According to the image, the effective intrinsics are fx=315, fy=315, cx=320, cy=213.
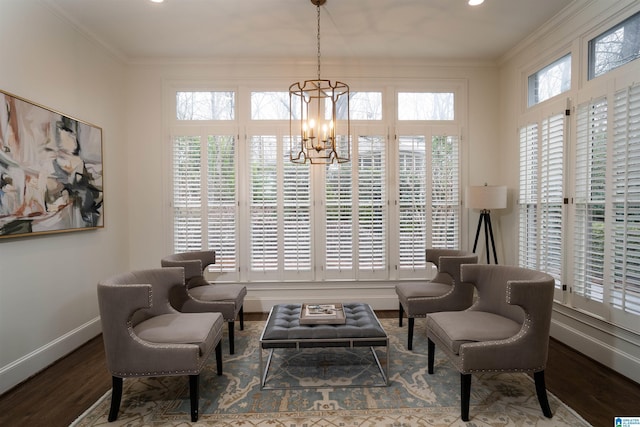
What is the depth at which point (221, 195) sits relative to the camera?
4.12 meters

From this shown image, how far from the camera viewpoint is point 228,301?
122 inches

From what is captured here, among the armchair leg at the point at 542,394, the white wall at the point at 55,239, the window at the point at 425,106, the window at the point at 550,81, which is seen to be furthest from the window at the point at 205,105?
the armchair leg at the point at 542,394

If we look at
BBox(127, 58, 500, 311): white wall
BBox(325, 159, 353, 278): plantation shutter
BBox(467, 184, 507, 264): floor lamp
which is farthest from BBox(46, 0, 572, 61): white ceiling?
BBox(467, 184, 507, 264): floor lamp

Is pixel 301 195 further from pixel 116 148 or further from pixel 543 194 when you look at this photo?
pixel 543 194

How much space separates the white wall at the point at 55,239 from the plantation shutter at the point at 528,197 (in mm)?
4910

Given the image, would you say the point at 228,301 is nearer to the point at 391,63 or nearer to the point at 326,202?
the point at 326,202

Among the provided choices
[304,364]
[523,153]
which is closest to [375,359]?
[304,364]

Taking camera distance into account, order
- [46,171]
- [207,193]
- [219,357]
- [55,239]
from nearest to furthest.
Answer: [219,357]
[46,171]
[55,239]
[207,193]

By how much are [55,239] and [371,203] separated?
3.40 m

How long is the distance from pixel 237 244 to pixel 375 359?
7.44 feet

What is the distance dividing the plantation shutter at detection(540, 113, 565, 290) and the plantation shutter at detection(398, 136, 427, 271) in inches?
50.6

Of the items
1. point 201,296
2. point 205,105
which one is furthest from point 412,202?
point 205,105

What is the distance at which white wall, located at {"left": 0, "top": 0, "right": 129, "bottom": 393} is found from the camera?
2516 mm

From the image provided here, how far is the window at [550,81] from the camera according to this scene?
3.23 meters
